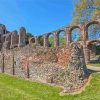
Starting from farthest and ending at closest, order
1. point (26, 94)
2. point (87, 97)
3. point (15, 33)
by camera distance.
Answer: point (15, 33) → point (26, 94) → point (87, 97)

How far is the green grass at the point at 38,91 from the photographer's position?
16.2 m

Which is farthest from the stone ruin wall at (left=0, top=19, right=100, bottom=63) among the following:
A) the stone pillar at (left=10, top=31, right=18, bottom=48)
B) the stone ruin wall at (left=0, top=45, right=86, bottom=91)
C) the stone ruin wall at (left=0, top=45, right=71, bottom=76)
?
the stone ruin wall at (left=0, top=45, right=86, bottom=91)

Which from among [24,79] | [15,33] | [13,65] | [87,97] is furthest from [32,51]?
[15,33]

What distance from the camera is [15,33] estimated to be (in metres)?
58.2

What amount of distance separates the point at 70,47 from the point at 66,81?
2.37 metres

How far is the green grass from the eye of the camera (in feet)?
53.2

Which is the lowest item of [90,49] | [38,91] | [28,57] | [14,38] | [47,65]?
[38,91]

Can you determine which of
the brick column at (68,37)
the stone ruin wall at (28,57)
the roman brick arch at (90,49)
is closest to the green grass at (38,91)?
the stone ruin wall at (28,57)

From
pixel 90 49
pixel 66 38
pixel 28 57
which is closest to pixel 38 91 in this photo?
pixel 28 57

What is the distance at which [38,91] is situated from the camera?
18469 mm

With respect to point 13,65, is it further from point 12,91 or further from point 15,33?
point 15,33

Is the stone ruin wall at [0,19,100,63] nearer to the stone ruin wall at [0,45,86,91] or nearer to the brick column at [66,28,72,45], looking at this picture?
the brick column at [66,28,72,45]

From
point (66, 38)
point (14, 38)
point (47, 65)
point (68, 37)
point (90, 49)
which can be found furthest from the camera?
point (14, 38)

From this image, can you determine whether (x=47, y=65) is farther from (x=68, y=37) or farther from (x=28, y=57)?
(x=68, y=37)
